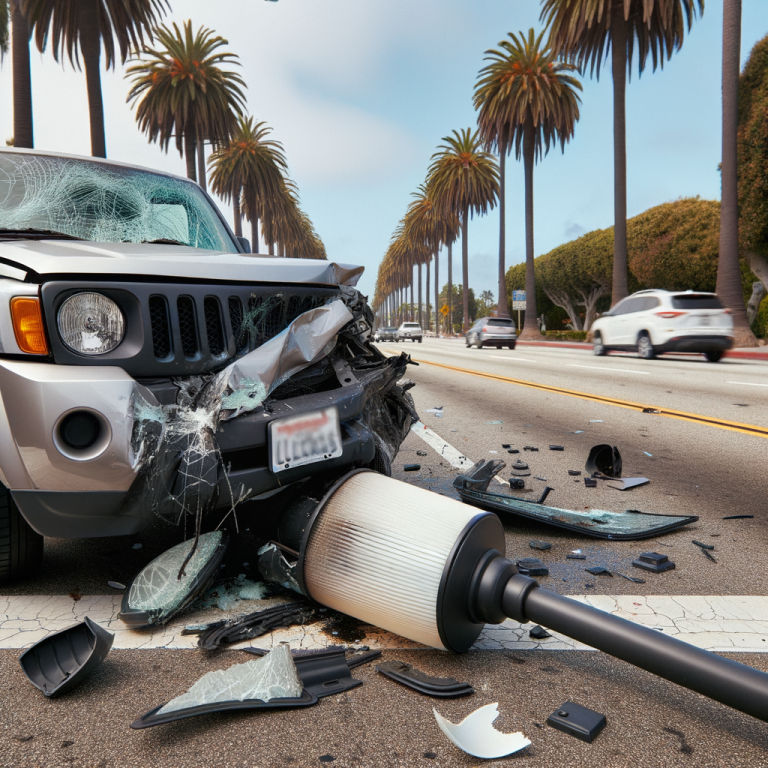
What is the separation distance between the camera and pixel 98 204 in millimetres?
3576

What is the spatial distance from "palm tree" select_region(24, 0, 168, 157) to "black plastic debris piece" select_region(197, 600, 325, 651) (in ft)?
66.1

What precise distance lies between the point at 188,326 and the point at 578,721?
6.45 feet

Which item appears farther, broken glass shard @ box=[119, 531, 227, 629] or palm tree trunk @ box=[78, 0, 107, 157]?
palm tree trunk @ box=[78, 0, 107, 157]

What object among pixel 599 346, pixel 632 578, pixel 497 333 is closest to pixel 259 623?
pixel 632 578

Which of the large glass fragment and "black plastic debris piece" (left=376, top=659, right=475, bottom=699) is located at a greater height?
the large glass fragment

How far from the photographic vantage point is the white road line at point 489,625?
2229 millimetres

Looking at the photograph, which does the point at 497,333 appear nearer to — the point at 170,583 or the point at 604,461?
the point at 604,461

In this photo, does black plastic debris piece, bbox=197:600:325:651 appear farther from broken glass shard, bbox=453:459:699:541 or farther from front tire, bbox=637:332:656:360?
front tire, bbox=637:332:656:360

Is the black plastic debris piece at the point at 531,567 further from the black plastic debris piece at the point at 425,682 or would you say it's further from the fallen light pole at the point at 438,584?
the black plastic debris piece at the point at 425,682

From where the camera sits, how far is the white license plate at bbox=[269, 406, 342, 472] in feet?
8.18

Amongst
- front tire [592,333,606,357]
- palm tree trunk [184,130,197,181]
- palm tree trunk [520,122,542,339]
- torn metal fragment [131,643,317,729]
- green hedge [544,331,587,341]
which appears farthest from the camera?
palm tree trunk [520,122,542,339]

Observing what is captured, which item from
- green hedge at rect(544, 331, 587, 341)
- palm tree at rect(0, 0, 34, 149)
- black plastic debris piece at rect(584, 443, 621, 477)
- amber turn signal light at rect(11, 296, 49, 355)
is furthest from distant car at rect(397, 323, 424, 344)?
amber turn signal light at rect(11, 296, 49, 355)

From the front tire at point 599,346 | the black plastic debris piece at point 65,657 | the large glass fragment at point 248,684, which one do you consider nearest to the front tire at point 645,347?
the front tire at point 599,346

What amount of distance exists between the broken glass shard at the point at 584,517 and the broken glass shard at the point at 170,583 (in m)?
1.71
